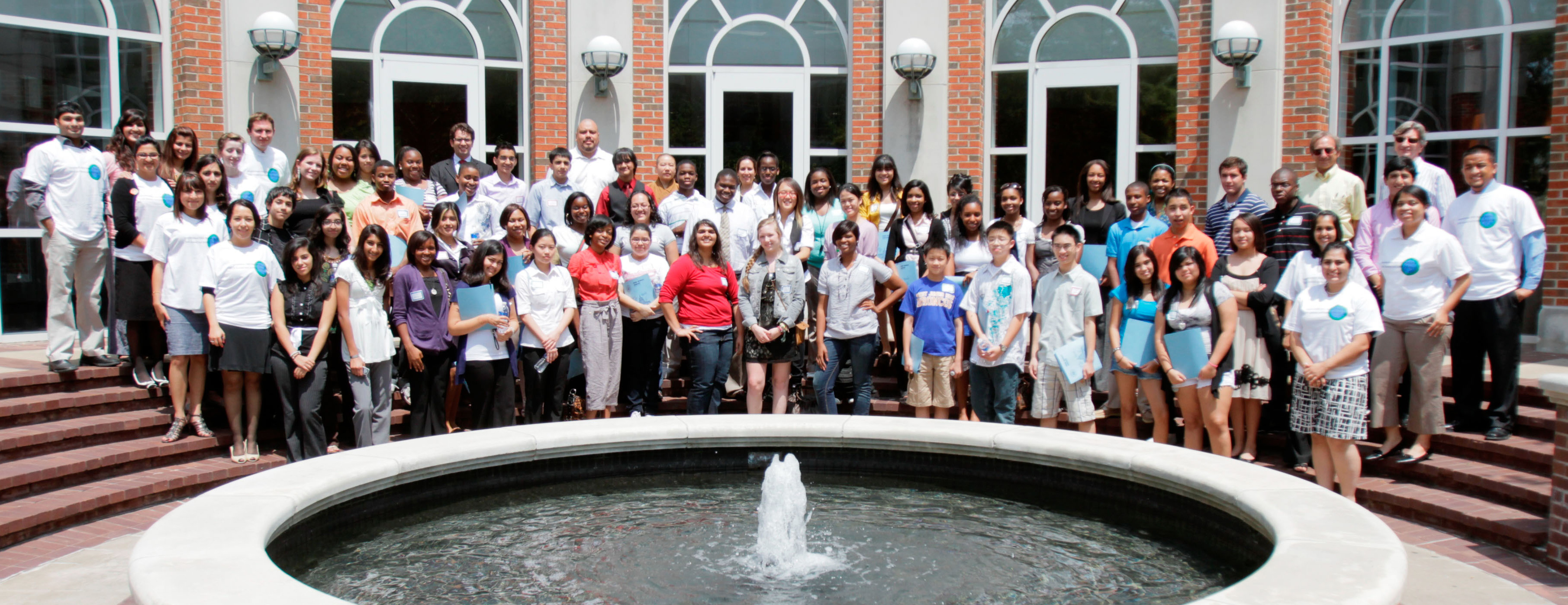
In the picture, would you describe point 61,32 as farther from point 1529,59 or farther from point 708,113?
point 1529,59

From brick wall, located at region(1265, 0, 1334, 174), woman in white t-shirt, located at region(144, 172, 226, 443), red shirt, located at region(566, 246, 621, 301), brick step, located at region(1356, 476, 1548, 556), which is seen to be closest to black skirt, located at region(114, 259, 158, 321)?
woman in white t-shirt, located at region(144, 172, 226, 443)

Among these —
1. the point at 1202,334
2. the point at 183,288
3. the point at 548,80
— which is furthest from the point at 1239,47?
the point at 183,288

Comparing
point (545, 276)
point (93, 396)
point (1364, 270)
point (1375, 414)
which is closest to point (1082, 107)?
point (1364, 270)

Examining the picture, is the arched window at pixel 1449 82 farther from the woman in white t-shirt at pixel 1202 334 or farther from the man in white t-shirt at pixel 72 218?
the man in white t-shirt at pixel 72 218

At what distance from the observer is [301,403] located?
23.7 ft

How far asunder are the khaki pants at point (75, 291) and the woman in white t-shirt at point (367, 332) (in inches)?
73.9

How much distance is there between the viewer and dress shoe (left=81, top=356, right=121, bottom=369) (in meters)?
7.86

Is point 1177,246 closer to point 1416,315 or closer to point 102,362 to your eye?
point 1416,315

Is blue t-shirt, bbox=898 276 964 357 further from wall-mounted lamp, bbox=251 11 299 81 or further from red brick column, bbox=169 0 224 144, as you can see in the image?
red brick column, bbox=169 0 224 144

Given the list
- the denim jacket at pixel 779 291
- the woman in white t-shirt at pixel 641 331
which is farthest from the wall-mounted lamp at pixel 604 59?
the denim jacket at pixel 779 291

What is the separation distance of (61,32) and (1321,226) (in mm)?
10474

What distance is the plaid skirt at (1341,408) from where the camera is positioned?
20.7ft

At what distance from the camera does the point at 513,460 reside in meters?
5.85

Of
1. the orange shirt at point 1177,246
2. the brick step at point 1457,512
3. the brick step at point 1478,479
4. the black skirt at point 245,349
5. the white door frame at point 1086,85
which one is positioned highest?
the white door frame at point 1086,85
